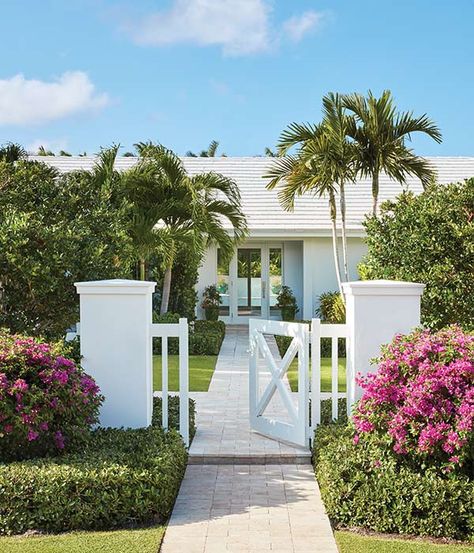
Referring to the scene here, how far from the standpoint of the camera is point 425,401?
6.07m

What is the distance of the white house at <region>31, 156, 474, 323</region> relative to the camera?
22.8m

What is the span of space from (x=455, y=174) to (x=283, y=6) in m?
12.4

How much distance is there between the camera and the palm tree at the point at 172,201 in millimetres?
17562

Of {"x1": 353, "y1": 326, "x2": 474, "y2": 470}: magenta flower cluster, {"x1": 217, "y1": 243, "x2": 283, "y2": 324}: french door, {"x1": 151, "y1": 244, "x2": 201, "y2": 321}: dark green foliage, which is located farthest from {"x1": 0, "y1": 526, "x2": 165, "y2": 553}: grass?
{"x1": 217, "y1": 243, "x2": 283, "y2": 324}: french door

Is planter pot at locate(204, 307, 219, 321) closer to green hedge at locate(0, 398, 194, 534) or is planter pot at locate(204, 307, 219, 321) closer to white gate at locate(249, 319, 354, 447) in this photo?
white gate at locate(249, 319, 354, 447)

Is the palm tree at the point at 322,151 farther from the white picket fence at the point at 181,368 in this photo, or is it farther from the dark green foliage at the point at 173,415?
the white picket fence at the point at 181,368

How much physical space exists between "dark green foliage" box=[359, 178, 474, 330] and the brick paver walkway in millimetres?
2630

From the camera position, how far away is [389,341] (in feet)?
24.8

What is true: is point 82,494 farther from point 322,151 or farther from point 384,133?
point 384,133

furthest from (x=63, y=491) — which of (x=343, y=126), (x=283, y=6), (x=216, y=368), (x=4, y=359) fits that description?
(x=283, y=6)

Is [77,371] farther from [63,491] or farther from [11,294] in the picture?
[11,294]

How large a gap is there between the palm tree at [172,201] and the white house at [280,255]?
4473mm

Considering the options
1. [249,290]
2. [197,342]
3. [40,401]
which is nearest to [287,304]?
[249,290]

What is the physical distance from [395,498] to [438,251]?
408 centimetres
